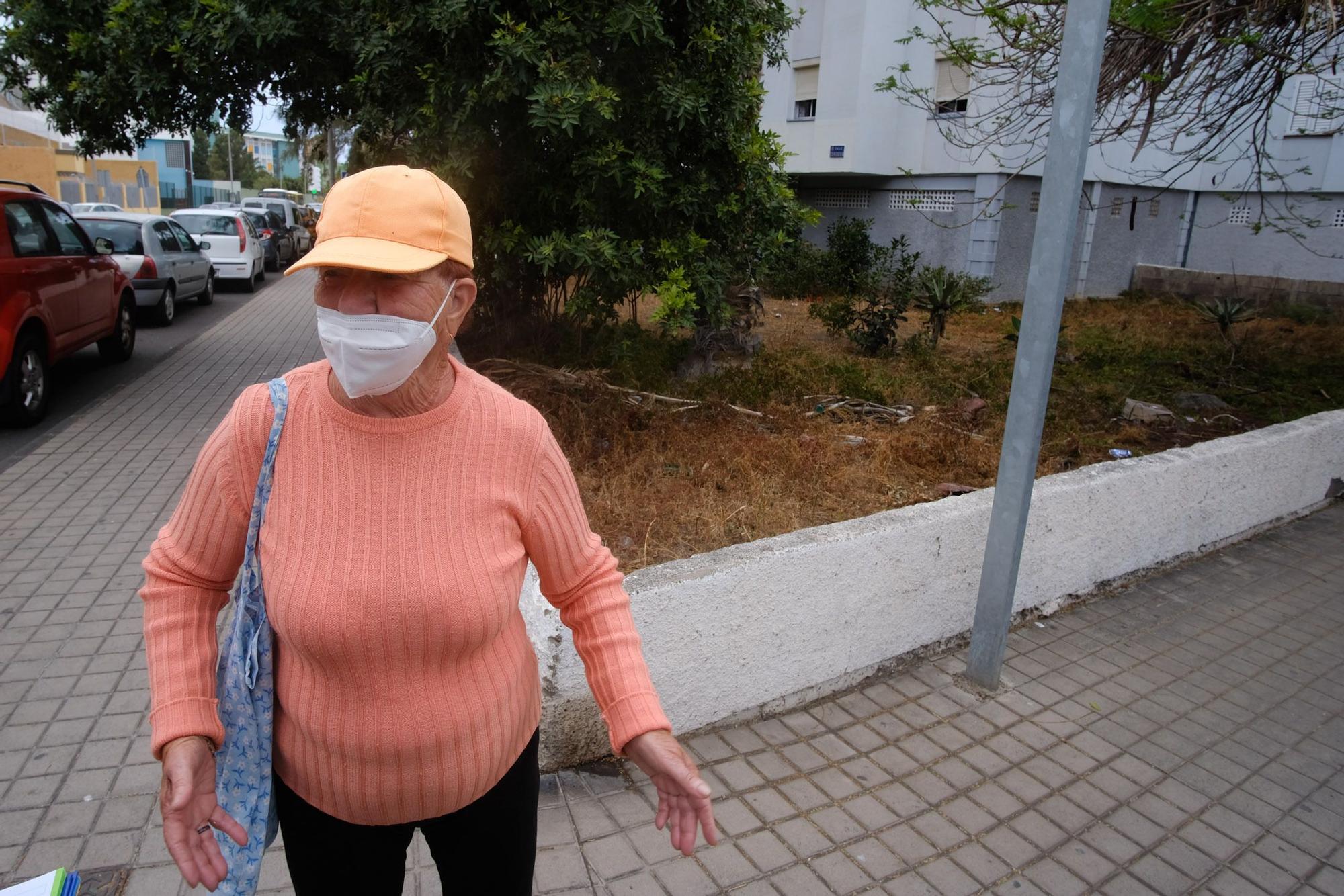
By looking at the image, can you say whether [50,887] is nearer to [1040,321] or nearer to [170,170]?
[1040,321]

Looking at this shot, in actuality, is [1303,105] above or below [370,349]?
above

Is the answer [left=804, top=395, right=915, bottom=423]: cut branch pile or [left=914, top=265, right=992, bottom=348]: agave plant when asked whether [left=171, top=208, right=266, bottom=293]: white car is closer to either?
[left=914, top=265, right=992, bottom=348]: agave plant

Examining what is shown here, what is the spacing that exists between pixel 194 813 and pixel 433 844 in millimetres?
458

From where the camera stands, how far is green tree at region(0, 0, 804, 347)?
538cm

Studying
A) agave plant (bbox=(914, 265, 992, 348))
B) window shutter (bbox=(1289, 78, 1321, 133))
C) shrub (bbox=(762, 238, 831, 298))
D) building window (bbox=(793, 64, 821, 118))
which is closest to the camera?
agave plant (bbox=(914, 265, 992, 348))

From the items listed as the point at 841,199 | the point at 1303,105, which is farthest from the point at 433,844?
the point at 1303,105

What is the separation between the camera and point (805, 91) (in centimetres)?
1908

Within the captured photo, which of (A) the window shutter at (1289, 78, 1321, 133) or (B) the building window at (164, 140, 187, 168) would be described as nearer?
(A) the window shutter at (1289, 78, 1321, 133)

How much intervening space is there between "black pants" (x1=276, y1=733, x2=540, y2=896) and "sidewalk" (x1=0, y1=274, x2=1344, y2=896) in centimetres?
104

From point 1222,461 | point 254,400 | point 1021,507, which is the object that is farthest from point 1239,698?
point 254,400

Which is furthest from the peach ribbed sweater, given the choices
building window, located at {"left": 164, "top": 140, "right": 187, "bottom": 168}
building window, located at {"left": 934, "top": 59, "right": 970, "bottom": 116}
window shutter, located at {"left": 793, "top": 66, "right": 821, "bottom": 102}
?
building window, located at {"left": 164, "top": 140, "right": 187, "bottom": 168}

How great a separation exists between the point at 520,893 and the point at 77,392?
358 inches

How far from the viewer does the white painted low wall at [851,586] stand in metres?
3.38

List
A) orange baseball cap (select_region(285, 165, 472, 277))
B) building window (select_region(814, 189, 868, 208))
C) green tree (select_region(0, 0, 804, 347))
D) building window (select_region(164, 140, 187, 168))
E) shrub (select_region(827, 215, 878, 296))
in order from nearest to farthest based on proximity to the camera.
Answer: orange baseball cap (select_region(285, 165, 472, 277)) < green tree (select_region(0, 0, 804, 347)) < shrub (select_region(827, 215, 878, 296)) < building window (select_region(814, 189, 868, 208)) < building window (select_region(164, 140, 187, 168))
